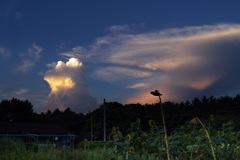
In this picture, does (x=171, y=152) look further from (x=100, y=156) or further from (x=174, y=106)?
(x=174, y=106)

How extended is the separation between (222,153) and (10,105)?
72331mm

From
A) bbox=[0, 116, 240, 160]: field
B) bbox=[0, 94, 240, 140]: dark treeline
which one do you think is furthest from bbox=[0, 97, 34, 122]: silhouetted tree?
bbox=[0, 116, 240, 160]: field

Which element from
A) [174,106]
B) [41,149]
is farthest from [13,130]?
[41,149]

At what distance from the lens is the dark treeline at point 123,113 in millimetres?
69875

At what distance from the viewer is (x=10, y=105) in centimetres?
7456

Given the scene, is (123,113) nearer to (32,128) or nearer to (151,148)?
(32,128)

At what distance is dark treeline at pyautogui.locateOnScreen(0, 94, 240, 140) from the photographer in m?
69.9

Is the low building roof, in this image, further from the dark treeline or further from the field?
the field

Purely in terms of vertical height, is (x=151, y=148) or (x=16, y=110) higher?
(x=16, y=110)

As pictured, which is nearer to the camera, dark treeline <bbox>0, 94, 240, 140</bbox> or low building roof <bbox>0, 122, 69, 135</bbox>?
low building roof <bbox>0, 122, 69, 135</bbox>

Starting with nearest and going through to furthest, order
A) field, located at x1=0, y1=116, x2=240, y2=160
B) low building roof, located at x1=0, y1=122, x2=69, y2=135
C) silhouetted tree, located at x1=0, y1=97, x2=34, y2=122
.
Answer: field, located at x1=0, y1=116, x2=240, y2=160 < low building roof, located at x1=0, y1=122, x2=69, y2=135 < silhouetted tree, located at x1=0, y1=97, x2=34, y2=122

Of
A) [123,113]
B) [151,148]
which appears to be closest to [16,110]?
[123,113]

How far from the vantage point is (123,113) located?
236 feet

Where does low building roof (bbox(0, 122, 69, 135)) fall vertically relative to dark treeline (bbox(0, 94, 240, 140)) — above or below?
below
